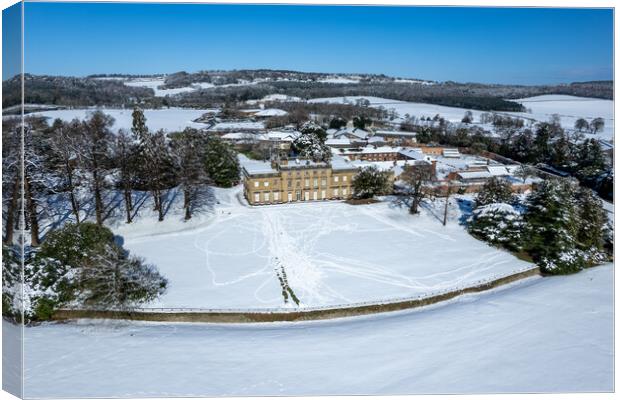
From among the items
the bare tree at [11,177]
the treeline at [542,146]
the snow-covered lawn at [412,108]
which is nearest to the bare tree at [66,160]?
the bare tree at [11,177]

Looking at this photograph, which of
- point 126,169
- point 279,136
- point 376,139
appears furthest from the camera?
point 376,139

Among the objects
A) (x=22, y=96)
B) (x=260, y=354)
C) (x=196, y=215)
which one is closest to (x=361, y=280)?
(x=260, y=354)

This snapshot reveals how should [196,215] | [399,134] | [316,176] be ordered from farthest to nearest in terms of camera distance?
[399,134] → [316,176] → [196,215]

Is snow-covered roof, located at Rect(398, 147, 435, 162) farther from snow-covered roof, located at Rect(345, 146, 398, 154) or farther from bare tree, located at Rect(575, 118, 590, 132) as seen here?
bare tree, located at Rect(575, 118, 590, 132)

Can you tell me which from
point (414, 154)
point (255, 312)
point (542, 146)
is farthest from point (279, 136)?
point (255, 312)

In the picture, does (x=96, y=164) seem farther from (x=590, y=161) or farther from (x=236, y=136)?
(x=590, y=161)

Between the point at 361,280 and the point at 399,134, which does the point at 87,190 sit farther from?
the point at 399,134

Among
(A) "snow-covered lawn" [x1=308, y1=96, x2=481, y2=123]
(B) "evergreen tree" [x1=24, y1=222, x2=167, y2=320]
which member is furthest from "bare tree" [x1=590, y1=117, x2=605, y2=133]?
(A) "snow-covered lawn" [x1=308, y1=96, x2=481, y2=123]
